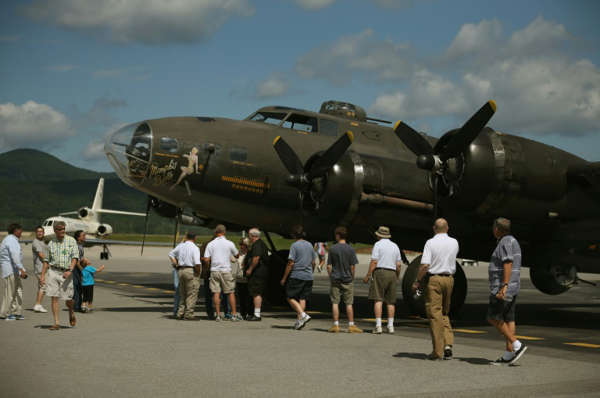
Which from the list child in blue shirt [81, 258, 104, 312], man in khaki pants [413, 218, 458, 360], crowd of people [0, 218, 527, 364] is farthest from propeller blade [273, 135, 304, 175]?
man in khaki pants [413, 218, 458, 360]

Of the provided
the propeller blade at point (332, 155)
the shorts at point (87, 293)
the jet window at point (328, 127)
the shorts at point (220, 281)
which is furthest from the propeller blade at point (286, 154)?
the shorts at point (87, 293)

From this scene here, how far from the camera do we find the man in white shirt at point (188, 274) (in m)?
14.7

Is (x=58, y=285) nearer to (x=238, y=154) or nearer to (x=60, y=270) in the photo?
(x=60, y=270)

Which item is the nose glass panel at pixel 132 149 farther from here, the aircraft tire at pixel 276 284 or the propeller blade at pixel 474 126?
the propeller blade at pixel 474 126

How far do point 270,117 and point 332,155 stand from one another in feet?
11.2

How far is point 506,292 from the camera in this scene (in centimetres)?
925

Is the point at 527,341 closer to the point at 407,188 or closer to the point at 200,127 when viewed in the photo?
the point at 407,188

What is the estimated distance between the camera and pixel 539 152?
14.8 meters

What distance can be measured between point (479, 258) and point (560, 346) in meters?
5.98

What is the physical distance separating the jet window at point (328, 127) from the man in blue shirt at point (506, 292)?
860 cm

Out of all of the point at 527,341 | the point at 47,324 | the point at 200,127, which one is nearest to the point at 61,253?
the point at 47,324

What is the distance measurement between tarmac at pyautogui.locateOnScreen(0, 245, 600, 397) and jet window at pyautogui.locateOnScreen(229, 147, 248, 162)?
3849 millimetres

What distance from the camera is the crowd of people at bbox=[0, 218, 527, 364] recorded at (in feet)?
30.9

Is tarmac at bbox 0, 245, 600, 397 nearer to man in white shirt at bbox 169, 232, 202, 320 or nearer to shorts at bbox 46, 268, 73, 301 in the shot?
man in white shirt at bbox 169, 232, 202, 320
